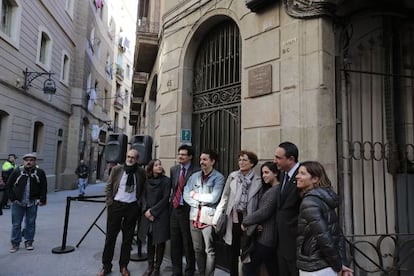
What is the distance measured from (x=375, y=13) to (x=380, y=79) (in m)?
0.94

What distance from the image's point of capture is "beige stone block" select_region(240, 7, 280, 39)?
4.88 metres

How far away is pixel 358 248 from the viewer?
4.42 meters

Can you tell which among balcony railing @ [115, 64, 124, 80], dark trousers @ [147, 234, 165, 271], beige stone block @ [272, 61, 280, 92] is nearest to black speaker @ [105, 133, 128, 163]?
dark trousers @ [147, 234, 165, 271]

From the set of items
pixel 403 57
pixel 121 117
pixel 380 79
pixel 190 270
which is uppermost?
pixel 121 117

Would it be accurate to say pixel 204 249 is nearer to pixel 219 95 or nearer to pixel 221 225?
pixel 221 225

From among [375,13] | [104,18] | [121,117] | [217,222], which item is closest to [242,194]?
[217,222]

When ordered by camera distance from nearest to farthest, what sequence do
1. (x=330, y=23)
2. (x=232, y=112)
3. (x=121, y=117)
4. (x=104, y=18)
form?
(x=330, y=23), (x=232, y=112), (x=104, y=18), (x=121, y=117)

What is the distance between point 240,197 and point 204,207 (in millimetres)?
591

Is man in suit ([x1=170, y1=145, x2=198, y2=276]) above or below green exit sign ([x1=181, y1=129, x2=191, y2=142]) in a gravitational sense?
below

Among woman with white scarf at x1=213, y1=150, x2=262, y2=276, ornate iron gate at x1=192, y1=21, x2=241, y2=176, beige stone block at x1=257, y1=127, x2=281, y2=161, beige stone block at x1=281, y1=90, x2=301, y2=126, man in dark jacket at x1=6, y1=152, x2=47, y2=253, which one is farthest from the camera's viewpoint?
man in dark jacket at x1=6, y1=152, x2=47, y2=253

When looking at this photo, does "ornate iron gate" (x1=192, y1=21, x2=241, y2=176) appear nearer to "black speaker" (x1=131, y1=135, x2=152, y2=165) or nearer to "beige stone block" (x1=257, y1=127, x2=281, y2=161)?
"beige stone block" (x1=257, y1=127, x2=281, y2=161)

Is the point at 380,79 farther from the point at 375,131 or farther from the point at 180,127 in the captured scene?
the point at 180,127

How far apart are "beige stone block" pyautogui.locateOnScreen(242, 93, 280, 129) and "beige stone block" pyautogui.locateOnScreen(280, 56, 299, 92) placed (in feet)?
0.69

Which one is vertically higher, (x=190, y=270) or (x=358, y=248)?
(x=358, y=248)
